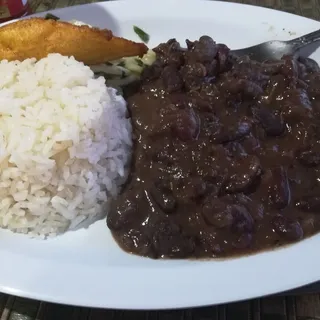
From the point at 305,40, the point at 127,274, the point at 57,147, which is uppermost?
the point at 305,40

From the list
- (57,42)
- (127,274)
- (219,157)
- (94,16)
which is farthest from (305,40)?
(127,274)

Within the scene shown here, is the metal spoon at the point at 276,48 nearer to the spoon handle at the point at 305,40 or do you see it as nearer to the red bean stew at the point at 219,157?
the spoon handle at the point at 305,40

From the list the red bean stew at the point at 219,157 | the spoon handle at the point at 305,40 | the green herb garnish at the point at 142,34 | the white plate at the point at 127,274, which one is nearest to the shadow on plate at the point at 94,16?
the green herb garnish at the point at 142,34

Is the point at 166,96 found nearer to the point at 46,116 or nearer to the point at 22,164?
the point at 46,116

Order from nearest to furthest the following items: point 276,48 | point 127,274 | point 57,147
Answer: point 127,274
point 57,147
point 276,48

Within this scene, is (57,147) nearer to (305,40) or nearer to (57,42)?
(57,42)

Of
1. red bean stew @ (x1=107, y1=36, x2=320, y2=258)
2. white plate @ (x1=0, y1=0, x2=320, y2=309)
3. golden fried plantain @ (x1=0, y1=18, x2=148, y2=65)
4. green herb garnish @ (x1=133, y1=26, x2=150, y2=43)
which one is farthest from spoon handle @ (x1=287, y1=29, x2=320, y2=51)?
white plate @ (x1=0, y1=0, x2=320, y2=309)
